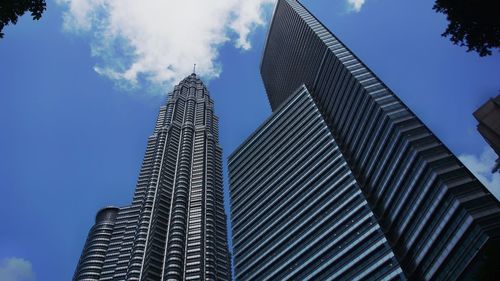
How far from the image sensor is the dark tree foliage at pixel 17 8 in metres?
24.0

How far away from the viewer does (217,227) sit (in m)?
162

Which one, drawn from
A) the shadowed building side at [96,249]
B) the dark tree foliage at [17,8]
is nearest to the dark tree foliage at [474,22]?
the dark tree foliage at [17,8]

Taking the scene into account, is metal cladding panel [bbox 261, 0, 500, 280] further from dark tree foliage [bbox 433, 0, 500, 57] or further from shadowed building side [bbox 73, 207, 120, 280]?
shadowed building side [bbox 73, 207, 120, 280]

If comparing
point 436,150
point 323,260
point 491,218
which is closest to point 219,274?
point 323,260

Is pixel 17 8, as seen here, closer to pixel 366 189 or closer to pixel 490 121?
pixel 490 121

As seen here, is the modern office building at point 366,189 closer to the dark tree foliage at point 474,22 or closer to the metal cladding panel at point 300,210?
the metal cladding panel at point 300,210

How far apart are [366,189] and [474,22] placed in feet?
245

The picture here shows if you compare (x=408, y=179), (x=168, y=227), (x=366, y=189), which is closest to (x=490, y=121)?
(x=408, y=179)

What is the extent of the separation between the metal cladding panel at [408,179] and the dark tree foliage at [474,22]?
43564mm

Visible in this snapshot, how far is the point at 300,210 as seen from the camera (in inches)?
4264

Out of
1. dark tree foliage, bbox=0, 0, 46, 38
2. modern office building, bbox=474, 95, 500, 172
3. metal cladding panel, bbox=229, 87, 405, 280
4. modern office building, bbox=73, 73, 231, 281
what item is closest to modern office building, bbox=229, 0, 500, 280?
metal cladding panel, bbox=229, 87, 405, 280

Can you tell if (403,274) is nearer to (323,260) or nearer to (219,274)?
(323,260)

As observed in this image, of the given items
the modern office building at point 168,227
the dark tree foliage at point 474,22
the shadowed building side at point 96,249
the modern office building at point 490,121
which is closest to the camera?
the dark tree foliage at point 474,22

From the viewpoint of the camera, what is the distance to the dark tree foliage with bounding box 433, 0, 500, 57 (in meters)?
27.8
